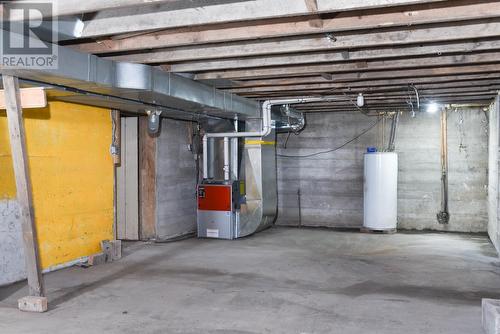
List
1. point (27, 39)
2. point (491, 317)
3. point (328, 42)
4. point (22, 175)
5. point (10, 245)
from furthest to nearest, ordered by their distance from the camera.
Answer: point (10, 245) → point (328, 42) → point (22, 175) → point (27, 39) → point (491, 317)

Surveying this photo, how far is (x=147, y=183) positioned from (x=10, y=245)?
2.50 m

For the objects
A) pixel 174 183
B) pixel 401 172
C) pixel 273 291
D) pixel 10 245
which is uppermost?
pixel 401 172

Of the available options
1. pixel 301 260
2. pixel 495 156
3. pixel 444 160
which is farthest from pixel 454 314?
pixel 444 160

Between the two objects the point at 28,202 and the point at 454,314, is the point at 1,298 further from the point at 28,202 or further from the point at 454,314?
the point at 454,314

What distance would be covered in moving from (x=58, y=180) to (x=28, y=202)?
4.49 feet

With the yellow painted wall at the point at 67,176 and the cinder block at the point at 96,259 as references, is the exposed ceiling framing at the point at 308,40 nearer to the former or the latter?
the yellow painted wall at the point at 67,176

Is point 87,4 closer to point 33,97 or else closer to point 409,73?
point 33,97

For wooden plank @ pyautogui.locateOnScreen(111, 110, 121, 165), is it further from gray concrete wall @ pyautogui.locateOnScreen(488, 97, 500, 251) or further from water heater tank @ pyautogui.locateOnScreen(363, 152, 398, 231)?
gray concrete wall @ pyautogui.locateOnScreen(488, 97, 500, 251)

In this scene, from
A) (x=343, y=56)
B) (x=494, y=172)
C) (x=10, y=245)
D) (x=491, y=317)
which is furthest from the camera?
(x=494, y=172)

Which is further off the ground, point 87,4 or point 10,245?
point 87,4

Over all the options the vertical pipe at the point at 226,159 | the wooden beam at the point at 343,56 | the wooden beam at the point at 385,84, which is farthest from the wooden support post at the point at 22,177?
the vertical pipe at the point at 226,159

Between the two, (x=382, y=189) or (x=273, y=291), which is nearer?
(x=273, y=291)

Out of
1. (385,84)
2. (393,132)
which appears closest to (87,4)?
(385,84)

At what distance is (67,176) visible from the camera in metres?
4.81
